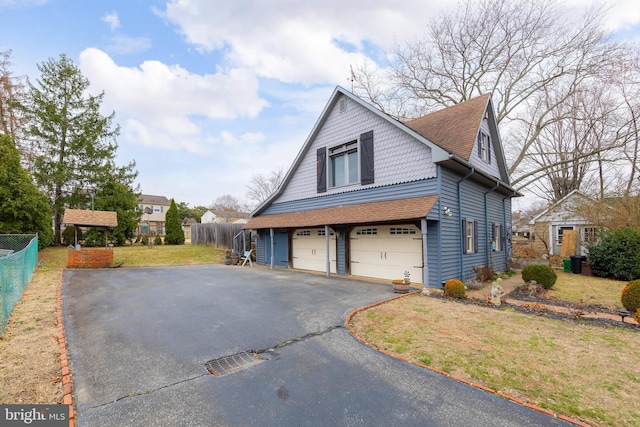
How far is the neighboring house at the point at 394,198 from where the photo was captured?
963cm

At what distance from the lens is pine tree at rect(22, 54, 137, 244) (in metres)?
21.3

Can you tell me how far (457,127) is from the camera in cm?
1243

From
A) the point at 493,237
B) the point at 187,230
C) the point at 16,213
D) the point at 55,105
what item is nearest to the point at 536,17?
the point at 493,237

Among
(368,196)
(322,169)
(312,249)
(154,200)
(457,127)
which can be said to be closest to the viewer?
(368,196)

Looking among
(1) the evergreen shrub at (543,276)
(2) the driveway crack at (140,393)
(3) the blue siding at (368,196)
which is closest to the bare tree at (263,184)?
(3) the blue siding at (368,196)

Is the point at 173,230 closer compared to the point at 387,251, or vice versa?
the point at 387,251

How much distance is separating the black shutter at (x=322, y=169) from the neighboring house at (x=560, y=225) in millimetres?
15037

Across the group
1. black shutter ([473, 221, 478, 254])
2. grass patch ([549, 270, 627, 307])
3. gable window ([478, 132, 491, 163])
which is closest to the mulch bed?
grass patch ([549, 270, 627, 307])

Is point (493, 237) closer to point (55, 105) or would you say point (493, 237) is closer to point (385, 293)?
point (385, 293)

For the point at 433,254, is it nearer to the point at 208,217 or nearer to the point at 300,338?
the point at 300,338

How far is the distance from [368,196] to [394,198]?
3.89 ft

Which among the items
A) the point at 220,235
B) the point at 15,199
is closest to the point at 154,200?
the point at 220,235

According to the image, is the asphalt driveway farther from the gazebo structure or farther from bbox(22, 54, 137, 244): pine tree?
bbox(22, 54, 137, 244): pine tree

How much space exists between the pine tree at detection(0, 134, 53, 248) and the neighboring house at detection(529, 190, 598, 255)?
96.8 feet
